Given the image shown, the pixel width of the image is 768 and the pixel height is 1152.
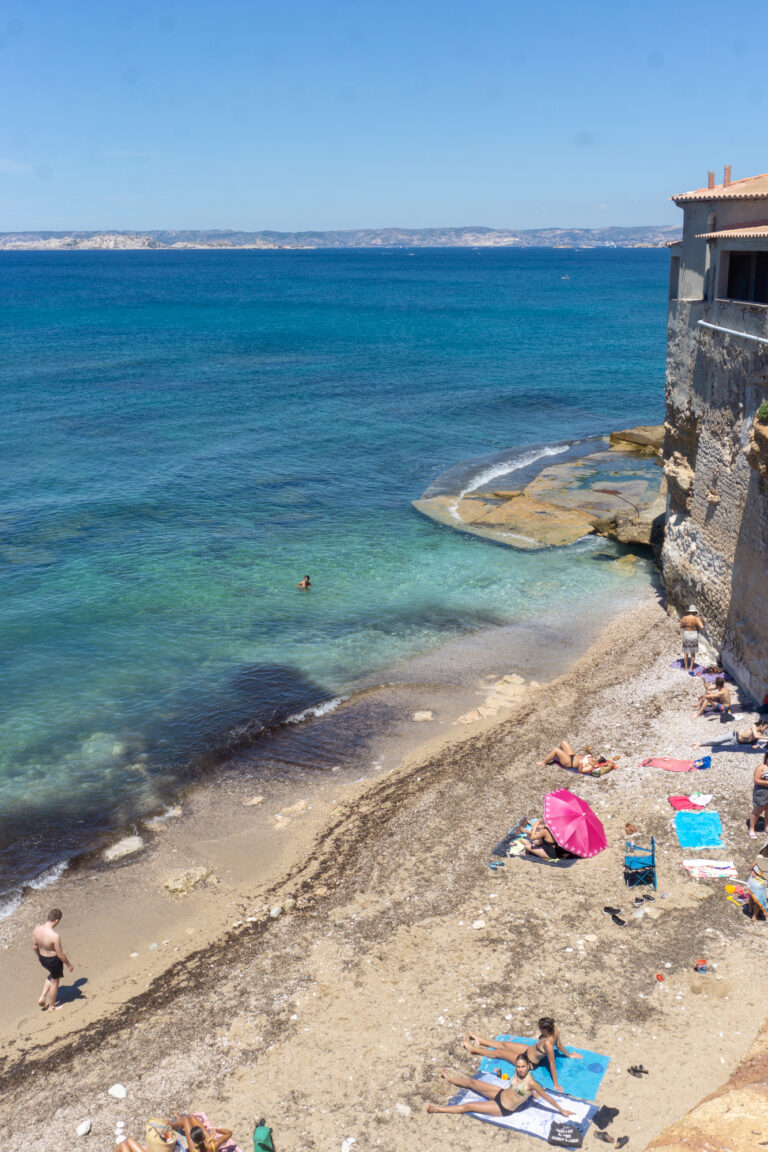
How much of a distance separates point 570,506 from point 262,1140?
96.1 feet

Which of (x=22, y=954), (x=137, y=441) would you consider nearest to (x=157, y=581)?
(x=22, y=954)

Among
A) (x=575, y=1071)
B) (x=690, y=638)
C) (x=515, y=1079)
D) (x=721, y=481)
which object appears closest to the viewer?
(x=515, y=1079)

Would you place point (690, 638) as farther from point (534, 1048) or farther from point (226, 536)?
point (226, 536)

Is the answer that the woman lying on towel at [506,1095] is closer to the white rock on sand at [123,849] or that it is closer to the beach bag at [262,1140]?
the beach bag at [262,1140]

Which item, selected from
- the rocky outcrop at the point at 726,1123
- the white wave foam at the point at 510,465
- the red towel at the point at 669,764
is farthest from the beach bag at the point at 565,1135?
the white wave foam at the point at 510,465

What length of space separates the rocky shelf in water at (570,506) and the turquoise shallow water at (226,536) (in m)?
1.39

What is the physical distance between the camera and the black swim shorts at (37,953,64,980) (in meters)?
13.0

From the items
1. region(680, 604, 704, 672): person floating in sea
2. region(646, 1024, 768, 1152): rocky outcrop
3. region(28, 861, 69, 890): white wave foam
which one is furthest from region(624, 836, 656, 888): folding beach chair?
region(28, 861, 69, 890): white wave foam

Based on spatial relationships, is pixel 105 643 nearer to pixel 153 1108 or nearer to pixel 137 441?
pixel 153 1108

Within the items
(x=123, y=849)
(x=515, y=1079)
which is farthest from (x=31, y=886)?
(x=515, y=1079)

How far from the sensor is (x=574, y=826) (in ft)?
48.0

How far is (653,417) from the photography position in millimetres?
53500

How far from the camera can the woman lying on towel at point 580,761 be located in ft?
57.2

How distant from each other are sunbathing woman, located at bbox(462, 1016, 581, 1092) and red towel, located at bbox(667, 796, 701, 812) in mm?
5642
